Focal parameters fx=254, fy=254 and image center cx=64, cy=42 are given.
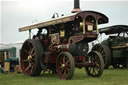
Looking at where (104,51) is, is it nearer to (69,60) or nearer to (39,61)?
(39,61)

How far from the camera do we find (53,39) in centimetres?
961

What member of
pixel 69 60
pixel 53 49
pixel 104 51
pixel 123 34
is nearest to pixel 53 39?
pixel 53 49

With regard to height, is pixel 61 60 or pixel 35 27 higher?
pixel 35 27

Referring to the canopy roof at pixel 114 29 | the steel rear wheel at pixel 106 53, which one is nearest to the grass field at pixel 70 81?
the steel rear wheel at pixel 106 53

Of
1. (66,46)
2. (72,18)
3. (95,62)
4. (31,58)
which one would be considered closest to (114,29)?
(95,62)

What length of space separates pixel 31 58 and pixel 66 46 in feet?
6.27

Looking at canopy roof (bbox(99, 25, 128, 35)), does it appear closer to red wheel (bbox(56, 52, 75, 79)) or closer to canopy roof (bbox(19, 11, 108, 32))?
canopy roof (bbox(19, 11, 108, 32))

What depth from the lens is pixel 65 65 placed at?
830cm

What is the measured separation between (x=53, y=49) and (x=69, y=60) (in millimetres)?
1428

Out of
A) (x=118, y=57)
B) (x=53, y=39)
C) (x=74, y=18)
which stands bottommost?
(x=118, y=57)

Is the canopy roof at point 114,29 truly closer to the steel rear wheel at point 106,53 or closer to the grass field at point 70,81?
the steel rear wheel at point 106,53

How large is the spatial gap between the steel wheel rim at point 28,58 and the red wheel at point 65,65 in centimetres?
161

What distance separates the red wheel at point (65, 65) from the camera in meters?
7.92

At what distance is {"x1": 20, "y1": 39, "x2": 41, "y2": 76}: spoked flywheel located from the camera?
9656 mm
